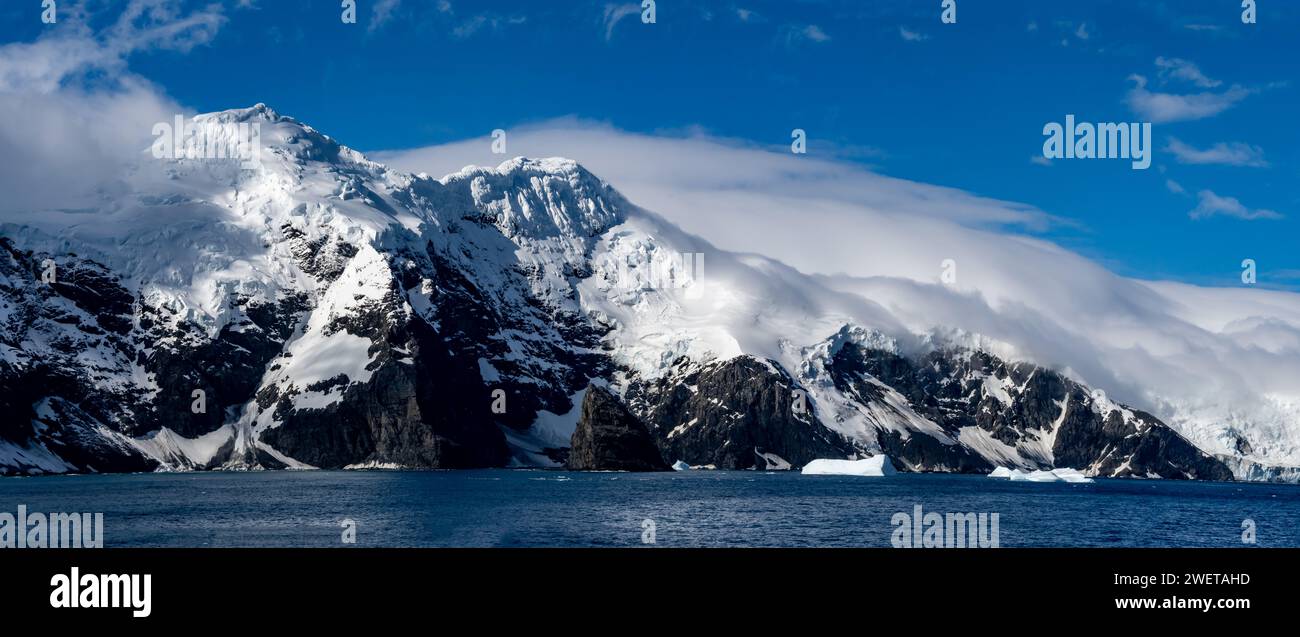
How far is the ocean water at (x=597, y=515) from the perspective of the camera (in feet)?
333

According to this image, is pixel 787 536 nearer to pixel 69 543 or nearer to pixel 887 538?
pixel 887 538

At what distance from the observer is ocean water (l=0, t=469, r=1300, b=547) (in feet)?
333

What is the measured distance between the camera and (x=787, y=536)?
105 metres

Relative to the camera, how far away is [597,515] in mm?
126125
